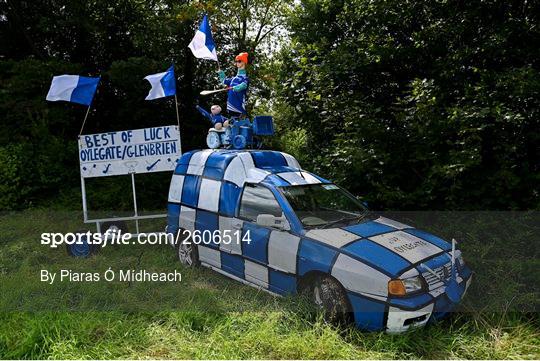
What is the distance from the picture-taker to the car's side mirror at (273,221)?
4844 mm

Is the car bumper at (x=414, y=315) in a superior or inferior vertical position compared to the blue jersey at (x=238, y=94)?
inferior

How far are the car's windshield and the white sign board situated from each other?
368 centimetres

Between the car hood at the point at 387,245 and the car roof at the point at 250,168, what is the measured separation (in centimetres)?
106

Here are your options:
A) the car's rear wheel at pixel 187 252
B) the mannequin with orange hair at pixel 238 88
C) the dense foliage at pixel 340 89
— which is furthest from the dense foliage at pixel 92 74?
the car's rear wheel at pixel 187 252

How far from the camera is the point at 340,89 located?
27.5ft

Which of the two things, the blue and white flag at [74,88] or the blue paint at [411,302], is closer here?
the blue paint at [411,302]

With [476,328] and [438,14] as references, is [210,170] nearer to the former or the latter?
[476,328]

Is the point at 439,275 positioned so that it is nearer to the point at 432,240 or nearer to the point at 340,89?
the point at 432,240

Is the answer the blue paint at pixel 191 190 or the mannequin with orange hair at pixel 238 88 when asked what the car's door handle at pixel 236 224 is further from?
the mannequin with orange hair at pixel 238 88

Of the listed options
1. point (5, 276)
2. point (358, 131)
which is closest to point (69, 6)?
point (5, 276)

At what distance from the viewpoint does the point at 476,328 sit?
14.6 feet

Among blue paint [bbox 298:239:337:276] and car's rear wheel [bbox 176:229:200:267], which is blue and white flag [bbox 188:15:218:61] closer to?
car's rear wheel [bbox 176:229:200:267]

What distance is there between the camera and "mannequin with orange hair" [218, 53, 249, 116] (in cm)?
715

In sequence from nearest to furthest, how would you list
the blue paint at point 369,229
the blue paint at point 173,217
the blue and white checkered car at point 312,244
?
the blue and white checkered car at point 312,244, the blue paint at point 369,229, the blue paint at point 173,217
